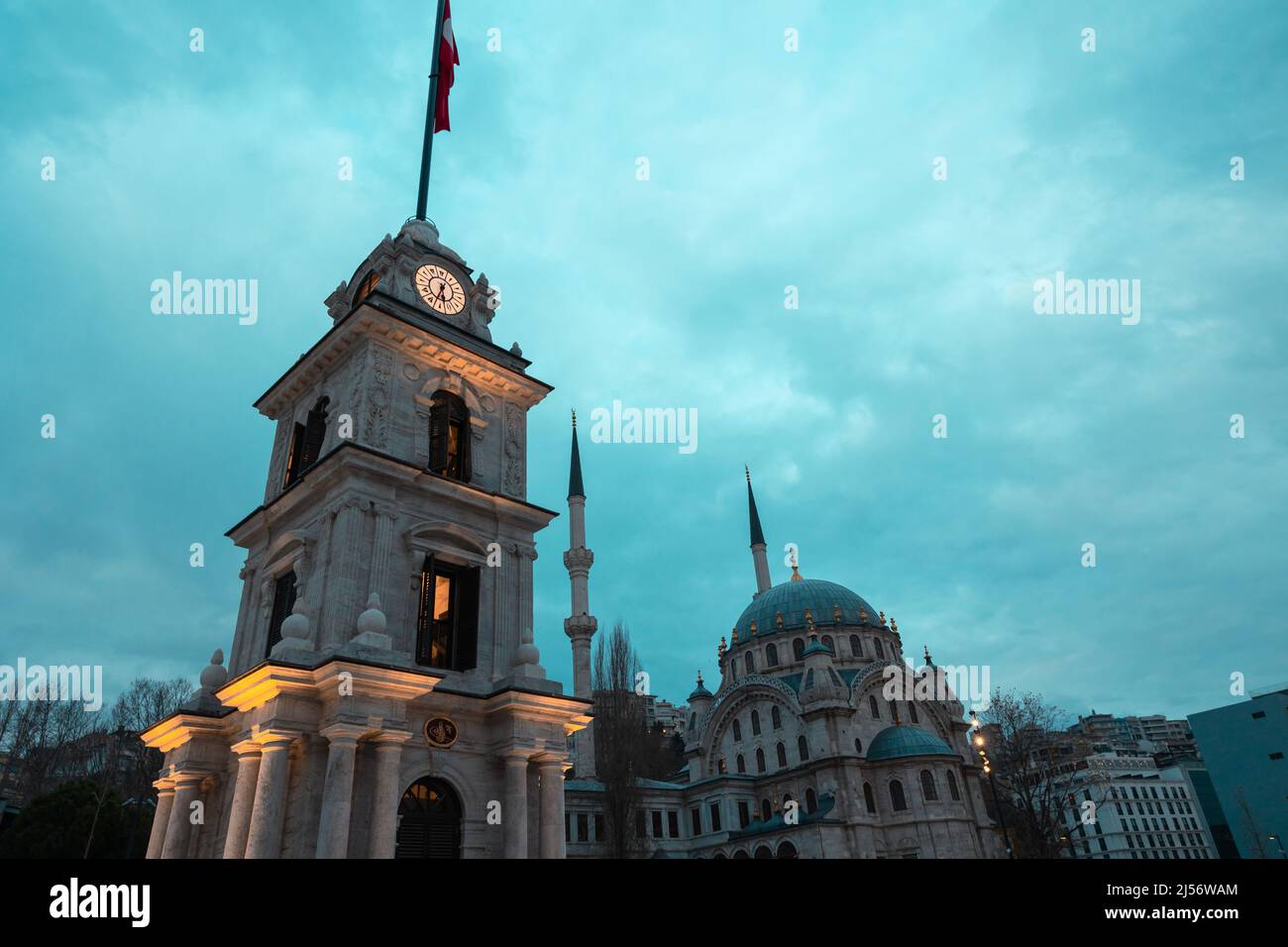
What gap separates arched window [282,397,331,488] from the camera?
19.9m

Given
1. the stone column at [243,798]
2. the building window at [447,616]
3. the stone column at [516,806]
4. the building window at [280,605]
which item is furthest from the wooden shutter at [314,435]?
the stone column at [516,806]

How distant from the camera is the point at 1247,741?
53.9 meters

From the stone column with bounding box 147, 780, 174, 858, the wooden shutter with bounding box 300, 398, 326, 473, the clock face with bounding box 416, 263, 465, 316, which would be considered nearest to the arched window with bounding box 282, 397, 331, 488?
the wooden shutter with bounding box 300, 398, 326, 473

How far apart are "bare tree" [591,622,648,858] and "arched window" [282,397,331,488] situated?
31.6 meters

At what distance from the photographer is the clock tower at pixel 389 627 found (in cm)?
1403

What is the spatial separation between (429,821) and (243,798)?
3461 mm

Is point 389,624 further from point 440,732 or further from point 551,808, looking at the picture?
point 551,808

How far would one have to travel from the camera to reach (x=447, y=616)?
17656mm

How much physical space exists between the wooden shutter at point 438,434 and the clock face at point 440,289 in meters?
3.03

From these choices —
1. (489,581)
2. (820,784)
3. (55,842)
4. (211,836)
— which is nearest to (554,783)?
(489,581)

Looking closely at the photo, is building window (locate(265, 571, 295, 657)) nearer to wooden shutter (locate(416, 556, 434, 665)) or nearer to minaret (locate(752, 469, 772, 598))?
wooden shutter (locate(416, 556, 434, 665))
